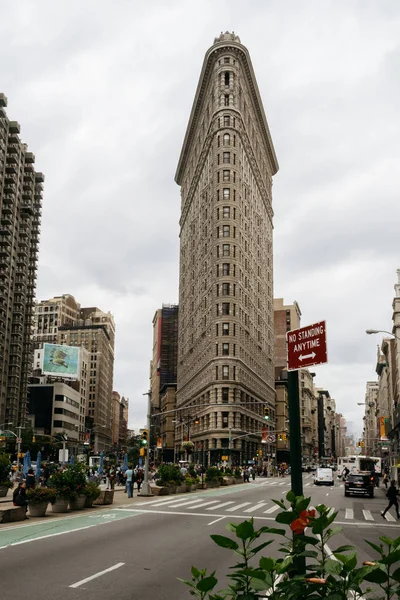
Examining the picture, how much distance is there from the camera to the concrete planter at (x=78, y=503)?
25844 mm

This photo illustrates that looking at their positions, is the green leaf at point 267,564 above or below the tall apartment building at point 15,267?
below

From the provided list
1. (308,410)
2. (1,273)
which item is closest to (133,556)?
(1,273)

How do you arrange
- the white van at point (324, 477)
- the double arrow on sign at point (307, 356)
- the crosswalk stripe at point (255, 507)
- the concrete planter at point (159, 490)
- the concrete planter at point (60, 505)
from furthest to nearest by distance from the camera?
the white van at point (324, 477) → the concrete planter at point (159, 490) → the crosswalk stripe at point (255, 507) → the concrete planter at point (60, 505) → the double arrow on sign at point (307, 356)

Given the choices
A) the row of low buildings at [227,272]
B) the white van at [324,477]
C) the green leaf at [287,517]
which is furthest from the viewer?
the row of low buildings at [227,272]

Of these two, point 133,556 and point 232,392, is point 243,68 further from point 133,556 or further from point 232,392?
point 133,556

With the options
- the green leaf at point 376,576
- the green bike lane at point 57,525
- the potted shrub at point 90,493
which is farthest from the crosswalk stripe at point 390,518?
the green leaf at point 376,576

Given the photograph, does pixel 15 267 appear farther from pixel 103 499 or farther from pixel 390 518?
pixel 390 518

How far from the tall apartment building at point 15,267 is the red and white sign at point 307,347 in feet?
360

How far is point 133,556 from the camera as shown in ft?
47.2

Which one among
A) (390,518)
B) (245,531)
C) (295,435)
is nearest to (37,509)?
(390,518)

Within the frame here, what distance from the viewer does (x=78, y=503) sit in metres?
26.2

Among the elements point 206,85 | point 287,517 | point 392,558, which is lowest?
point 392,558

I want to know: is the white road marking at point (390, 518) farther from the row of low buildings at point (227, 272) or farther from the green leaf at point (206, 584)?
the row of low buildings at point (227, 272)

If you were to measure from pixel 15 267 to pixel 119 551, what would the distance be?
112 m
